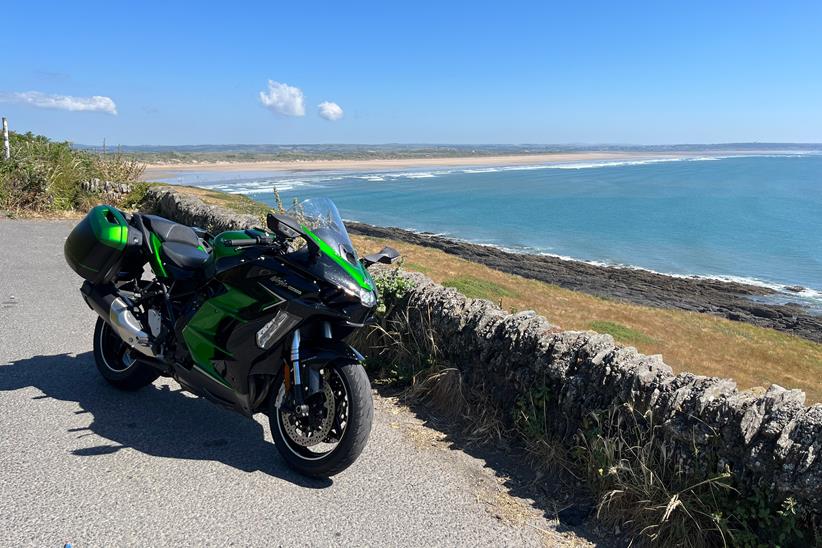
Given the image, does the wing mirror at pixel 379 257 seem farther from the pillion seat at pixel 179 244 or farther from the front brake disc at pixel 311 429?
the pillion seat at pixel 179 244

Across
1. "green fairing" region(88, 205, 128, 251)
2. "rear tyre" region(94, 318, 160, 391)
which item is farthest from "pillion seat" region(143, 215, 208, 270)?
"rear tyre" region(94, 318, 160, 391)

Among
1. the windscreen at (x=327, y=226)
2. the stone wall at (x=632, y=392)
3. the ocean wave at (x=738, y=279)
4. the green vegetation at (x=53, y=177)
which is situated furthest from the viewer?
the ocean wave at (x=738, y=279)

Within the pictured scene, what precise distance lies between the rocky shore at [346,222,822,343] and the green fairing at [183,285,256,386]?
20.8m

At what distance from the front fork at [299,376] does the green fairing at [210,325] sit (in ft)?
1.38

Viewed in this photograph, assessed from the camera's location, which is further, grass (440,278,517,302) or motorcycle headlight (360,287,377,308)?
grass (440,278,517,302)

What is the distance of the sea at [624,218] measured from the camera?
112 feet

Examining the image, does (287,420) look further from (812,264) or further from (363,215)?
(363,215)

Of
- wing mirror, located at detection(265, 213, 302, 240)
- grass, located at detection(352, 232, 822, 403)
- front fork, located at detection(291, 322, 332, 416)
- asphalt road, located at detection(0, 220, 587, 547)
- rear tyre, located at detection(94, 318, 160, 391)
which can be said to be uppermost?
wing mirror, located at detection(265, 213, 302, 240)

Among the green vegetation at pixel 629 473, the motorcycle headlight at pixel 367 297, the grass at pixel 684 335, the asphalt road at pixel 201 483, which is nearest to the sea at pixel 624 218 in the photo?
the grass at pixel 684 335

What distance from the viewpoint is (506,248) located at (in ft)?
117

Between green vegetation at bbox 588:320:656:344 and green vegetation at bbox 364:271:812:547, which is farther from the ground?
green vegetation at bbox 364:271:812:547

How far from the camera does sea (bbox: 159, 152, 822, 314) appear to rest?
112 ft

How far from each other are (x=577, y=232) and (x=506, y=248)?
10649 mm

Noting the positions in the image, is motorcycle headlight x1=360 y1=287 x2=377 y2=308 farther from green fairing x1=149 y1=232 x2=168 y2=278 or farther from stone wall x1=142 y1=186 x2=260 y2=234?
stone wall x1=142 y1=186 x2=260 y2=234
